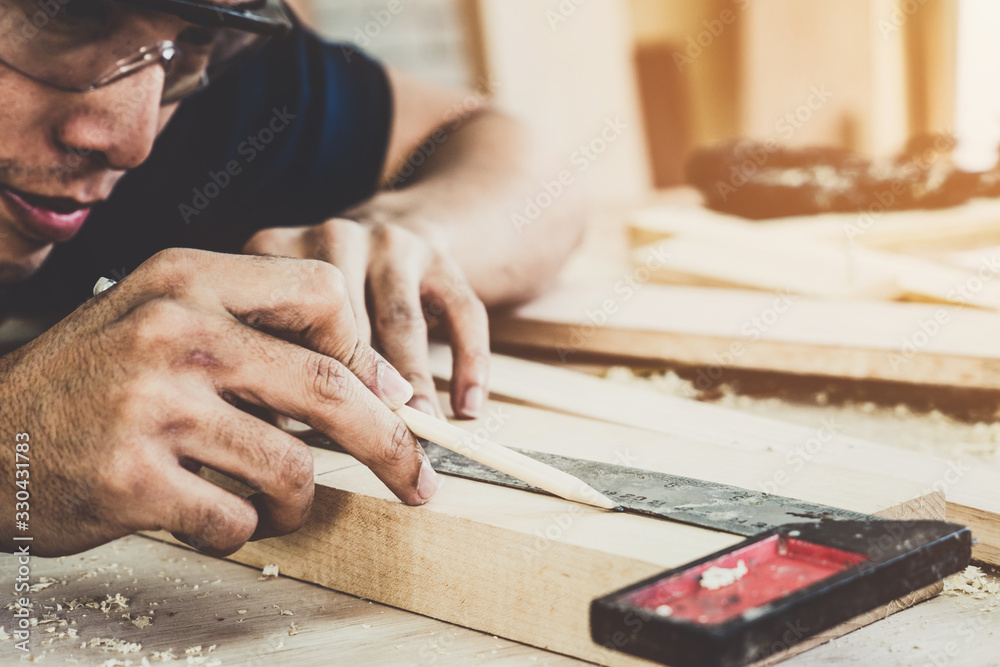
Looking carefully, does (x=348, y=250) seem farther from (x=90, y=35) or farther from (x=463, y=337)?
(x=90, y=35)

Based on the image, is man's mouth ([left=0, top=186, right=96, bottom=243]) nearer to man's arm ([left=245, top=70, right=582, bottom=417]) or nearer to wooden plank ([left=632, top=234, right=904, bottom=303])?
man's arm ([left=245, top=70, right=582, bottom=417])

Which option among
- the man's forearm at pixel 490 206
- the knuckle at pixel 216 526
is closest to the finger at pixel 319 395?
the knuckle at pixel 216 526

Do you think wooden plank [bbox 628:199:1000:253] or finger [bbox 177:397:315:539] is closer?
finger [bbox 177:397:315:539]

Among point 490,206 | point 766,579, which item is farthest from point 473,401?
point 490,206

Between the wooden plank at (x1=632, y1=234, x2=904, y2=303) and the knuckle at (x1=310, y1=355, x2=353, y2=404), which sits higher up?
the knuckle at (x1=310, y1=355, x2=353, y2=404)

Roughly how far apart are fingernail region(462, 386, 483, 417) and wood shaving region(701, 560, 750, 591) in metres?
0.57

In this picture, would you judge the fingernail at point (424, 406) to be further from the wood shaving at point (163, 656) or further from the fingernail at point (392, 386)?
the wood shaving at point (163, 656)

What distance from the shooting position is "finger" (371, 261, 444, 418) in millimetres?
1184

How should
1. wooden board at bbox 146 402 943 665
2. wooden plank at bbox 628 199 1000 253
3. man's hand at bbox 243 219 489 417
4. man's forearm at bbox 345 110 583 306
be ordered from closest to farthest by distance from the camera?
wooden board at bbox 146 402 943 665 → man's hand at bbox 243 219 489 417 → man's forearm at bbox 345 110 583 306 → wooden plank at bbox 628 199 1000 253

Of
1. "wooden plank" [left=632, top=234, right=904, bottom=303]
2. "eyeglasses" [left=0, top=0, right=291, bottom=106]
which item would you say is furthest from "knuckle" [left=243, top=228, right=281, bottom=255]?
"wooden plank" [left=632, top=234, right=904, bottom=303]

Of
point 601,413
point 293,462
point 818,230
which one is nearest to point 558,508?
point 293,462

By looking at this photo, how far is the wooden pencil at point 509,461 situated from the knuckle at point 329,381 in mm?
96

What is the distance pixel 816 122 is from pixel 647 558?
4.05 m

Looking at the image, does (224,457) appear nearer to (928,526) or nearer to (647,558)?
(647,558)
